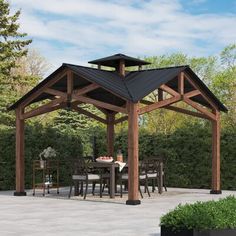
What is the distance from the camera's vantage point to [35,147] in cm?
1800

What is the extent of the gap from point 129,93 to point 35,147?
17.7 ft

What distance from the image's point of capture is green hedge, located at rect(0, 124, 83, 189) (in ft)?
56.7

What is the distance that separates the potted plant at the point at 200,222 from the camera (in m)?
7.27

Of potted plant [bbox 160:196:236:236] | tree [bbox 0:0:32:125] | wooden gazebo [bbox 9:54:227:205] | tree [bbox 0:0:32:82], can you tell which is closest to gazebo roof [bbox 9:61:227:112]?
wooden gazebo [bbox 9:54:227:205]

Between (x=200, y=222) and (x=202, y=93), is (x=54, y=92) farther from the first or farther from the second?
(x=200, y=222)

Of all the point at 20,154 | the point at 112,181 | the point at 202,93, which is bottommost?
the point at 112,181

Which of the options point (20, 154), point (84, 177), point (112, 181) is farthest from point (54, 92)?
point (112, 181)

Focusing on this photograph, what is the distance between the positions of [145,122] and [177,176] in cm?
1874

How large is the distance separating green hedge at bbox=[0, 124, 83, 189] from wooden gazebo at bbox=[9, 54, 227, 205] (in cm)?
140

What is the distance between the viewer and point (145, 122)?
37.1m

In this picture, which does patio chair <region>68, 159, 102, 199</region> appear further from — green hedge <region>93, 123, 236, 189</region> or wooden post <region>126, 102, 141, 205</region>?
green hedge <region>93, 123, 236, 189</region>

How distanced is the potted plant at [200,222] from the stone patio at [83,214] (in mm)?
1244

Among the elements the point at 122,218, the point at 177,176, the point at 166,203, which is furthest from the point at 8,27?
the point at 122,218

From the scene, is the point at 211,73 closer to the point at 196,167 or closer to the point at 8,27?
the point at 8,27
